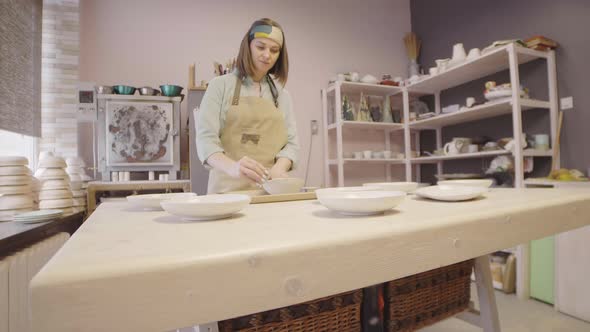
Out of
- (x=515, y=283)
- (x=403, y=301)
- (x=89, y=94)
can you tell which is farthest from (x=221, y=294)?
(x=515, y=283)

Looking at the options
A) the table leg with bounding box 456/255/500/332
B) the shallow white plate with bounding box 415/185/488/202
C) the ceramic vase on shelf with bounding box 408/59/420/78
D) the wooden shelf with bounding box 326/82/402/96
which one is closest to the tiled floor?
the table leg with bounding box 456/255/500/332

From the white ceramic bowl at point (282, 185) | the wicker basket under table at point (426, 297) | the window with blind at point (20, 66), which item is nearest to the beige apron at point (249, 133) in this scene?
the white ceramic bowl at point (282, 185)

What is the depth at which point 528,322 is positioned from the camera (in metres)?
1.96

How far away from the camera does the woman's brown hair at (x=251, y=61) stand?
1618mm

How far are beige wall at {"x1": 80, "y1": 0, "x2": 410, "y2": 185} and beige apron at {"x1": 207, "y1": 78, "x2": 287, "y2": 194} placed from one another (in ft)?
5.39

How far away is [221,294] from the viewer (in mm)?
385

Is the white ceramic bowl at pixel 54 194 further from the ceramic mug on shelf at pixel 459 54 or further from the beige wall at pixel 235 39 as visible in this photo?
the ceramic mug on shelf at pixel 459 54

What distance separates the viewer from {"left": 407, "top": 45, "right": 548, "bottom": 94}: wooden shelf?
8.24 feet

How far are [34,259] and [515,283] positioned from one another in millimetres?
3156

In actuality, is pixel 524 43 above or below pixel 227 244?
above

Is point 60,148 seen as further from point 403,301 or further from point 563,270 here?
point 563,270

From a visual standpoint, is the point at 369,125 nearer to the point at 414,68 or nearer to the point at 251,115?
the point at 414,68

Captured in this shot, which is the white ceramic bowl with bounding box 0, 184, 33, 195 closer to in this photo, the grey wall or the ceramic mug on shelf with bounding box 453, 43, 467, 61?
the ceramic mug on shelf with bounding box 453, 43, 467, 61

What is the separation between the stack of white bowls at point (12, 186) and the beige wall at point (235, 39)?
1.54 metres
